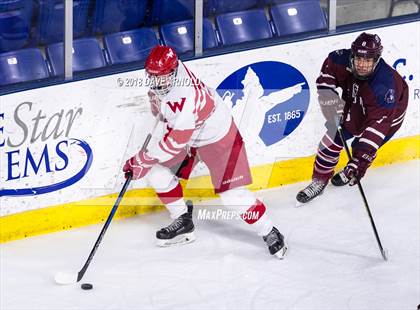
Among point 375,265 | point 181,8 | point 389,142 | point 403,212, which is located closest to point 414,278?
point 375,265

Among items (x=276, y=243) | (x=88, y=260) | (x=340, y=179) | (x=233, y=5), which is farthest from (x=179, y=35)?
(x=88, y=260)

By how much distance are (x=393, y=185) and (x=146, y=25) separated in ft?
5.61

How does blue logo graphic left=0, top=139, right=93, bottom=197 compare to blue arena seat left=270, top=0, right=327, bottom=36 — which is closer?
blue logo graphic left=0, top=139, right=93, bottom=197

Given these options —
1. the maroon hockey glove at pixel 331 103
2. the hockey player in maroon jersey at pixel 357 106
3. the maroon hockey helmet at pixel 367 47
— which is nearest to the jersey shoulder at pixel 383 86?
the hockey player in maroon jersey at pixel 357 106

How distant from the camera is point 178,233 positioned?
6.77 m

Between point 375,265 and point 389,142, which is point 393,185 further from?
point 375,265

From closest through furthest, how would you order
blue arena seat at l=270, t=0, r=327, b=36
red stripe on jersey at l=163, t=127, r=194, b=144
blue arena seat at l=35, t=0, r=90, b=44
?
red stripe on jersey at l=163, t=127, r=194, b=144, blue arena seat at l=35, t=0, r=90, b=44, blue arena seat at l=270, t=0, r=327, b=36

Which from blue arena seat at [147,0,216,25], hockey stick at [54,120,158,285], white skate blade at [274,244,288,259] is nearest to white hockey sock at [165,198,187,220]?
hockey stick at [54,120,158,285]

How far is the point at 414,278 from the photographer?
6379 mm

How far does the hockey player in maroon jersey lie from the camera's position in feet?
22.1

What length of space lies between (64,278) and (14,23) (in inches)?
53.9

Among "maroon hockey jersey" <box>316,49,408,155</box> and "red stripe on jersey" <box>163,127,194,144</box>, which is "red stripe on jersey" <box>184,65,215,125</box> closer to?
"red stripe on jersey" <box>163,127,194,144</box>

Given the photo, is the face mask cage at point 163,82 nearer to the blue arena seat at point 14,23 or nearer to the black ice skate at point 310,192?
the blue arena seat at point 14,23

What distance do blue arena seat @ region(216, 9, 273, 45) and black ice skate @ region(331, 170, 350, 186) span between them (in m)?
A: 0.94
